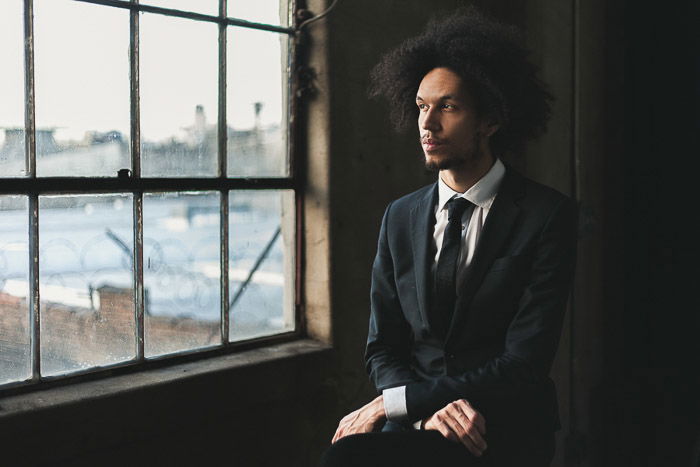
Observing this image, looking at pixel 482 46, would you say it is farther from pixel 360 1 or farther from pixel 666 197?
pixel 666 197

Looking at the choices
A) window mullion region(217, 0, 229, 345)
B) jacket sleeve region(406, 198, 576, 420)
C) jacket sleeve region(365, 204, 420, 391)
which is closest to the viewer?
jacket sleeve region(406, 198, 576, 420)

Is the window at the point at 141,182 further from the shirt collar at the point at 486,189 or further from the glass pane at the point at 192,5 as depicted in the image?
the shirt collar at the point at 486,189

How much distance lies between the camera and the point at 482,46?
1961mm

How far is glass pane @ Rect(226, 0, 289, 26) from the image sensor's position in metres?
2.56

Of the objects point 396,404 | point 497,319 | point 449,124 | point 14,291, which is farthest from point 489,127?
point 14,291

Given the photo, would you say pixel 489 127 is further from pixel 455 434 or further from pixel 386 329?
pixel 455 434

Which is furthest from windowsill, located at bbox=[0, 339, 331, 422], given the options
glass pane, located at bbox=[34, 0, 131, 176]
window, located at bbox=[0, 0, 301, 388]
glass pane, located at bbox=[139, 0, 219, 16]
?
glass pane, located at bbox=[139, 0, 219, 16]

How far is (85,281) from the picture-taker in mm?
2240

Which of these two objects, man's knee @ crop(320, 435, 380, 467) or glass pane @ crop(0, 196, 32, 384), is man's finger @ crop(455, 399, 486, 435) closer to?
man's knee @ crop(320, 435, 380, 467)

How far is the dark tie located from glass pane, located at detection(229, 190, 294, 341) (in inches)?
35.9

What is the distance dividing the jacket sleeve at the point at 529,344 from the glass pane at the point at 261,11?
1.28 meters

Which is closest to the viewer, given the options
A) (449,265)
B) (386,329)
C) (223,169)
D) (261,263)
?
(449,265)

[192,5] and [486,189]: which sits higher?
[192,5]

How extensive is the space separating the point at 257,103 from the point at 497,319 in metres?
1.22
